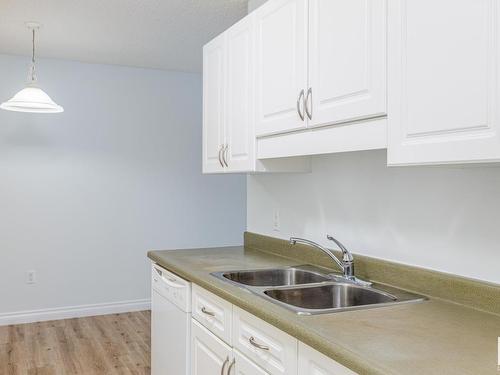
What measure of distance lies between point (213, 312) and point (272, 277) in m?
0.45

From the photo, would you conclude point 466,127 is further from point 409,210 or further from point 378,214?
point 378,214

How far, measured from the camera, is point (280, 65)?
2193mm

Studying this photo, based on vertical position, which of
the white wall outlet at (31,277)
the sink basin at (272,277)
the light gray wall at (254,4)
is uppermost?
the light gray wall at (254,4)

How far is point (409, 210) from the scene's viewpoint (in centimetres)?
197

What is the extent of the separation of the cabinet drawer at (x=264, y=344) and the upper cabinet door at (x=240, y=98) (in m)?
0.87

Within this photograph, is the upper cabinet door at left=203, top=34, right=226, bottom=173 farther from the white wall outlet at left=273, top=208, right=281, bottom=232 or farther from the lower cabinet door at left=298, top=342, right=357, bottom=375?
the lower cabinet door at left=298, top=342, right=357, bottom=375

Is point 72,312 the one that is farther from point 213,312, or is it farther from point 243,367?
point 243,367

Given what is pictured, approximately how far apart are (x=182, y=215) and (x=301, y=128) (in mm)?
Result: 3327

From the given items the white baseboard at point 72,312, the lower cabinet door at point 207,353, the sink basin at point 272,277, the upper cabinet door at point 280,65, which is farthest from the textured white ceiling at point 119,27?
the white baseboard at point 72,312

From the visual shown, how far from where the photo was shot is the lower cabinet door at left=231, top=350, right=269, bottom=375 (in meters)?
1.72

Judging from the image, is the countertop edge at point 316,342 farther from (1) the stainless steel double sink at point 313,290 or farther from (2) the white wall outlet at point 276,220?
(2) the white wall outlet at point 276,220

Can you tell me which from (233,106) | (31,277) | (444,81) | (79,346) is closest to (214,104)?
(233,106)

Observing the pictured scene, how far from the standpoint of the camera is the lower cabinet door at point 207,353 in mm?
1984

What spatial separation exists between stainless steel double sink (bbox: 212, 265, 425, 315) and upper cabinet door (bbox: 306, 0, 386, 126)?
67cm
